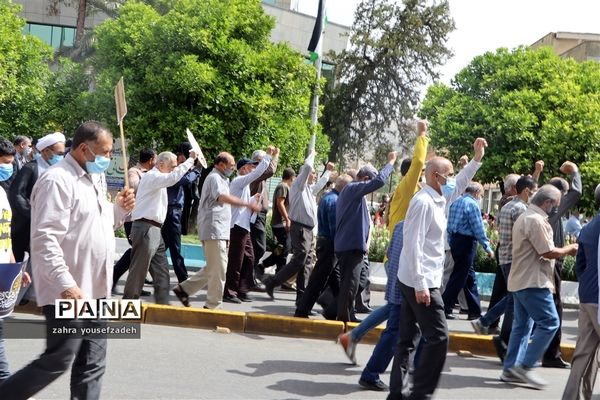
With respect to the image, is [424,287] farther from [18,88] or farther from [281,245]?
[18,88]

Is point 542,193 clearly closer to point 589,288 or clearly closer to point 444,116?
A: point 589,288

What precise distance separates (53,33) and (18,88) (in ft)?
67.3

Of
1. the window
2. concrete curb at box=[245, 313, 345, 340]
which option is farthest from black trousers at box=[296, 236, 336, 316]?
the window

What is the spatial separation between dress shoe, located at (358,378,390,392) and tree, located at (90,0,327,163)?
1686 centimetres

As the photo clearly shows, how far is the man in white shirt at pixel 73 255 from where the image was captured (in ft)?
14.9

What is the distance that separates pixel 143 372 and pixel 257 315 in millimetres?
2670

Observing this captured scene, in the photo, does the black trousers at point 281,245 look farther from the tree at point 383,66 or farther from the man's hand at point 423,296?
the tree at point 383,66

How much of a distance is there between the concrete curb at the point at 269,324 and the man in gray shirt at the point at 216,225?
329 mm

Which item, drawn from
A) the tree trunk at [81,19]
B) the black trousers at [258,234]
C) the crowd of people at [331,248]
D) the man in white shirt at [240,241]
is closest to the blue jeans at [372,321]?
the crowd of people at [331,248]

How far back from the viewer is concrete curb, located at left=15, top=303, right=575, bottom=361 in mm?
9305

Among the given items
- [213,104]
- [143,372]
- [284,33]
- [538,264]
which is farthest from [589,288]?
[284,33]

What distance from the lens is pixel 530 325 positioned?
7.71 metres

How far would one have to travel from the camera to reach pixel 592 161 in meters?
31.5

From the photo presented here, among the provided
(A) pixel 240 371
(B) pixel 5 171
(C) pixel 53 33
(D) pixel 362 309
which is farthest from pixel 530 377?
(C) pixel 53 33
